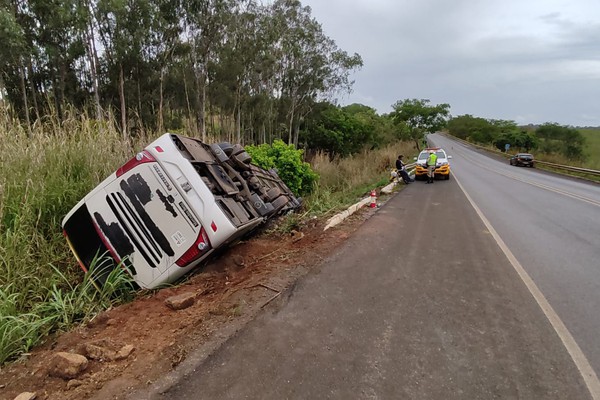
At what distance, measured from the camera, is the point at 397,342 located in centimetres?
316

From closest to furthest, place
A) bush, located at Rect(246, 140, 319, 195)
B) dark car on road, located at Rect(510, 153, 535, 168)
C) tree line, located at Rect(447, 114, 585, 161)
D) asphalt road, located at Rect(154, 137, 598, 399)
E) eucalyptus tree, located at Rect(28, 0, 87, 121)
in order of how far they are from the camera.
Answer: asphalt road, located at Rect(154, 137, 598, 399), bush, located at Rect(246, 140, 319, 195), eucalyptus tree, located at Rect(28, 0, 87, 121), dark car on road, located at Rect(510, 153, 535, 168), tree line, located at Rect(447, 114, 585, 161)

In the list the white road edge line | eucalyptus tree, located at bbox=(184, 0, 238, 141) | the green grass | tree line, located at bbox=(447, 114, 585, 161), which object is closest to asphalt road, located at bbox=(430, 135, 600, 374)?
the white road edge line

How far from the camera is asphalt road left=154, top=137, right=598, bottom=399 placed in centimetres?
255

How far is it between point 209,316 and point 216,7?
2782 centimetres

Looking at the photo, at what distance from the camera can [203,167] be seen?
4.92m

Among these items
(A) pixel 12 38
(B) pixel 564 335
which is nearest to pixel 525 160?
(B) pixel 564 335

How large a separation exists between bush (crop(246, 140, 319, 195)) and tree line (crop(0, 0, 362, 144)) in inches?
270

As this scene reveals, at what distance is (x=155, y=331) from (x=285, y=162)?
875 cm

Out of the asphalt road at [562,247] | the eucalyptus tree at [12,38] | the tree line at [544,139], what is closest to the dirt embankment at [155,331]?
the asphalt road at [562,247]

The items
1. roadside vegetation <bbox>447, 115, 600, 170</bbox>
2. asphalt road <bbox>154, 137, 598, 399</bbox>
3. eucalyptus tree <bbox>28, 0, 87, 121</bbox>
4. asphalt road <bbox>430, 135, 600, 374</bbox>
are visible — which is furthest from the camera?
roadside vegetation <bbox>447, 115, 600, 170</bbox>

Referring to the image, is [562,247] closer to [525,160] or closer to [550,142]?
[525,160]

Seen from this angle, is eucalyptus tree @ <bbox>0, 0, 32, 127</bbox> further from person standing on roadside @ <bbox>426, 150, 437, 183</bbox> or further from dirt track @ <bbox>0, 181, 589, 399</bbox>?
person standing on roadside @ <bbox>426, 150, 437, 183</bbox>

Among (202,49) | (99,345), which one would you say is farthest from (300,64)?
(99,345)

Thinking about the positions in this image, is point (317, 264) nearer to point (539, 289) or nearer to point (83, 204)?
point (539, 289)
